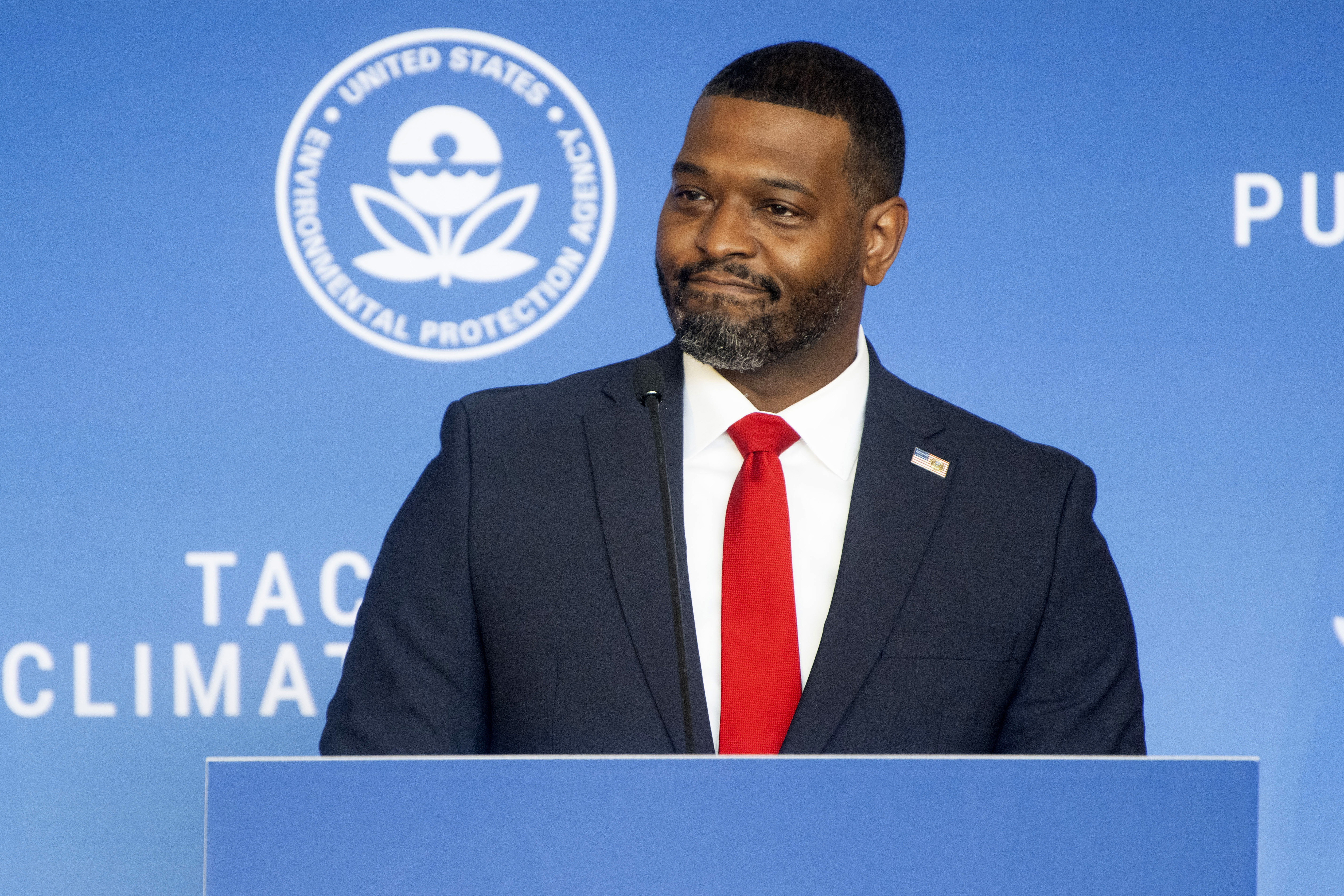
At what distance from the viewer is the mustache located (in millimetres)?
1408

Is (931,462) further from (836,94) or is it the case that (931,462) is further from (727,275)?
(836,94)

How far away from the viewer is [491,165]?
2.34 metres

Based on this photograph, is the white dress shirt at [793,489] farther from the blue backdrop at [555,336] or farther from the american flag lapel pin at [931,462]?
the blue backdrop at [555,336]

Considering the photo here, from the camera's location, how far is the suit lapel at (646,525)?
4.42 feet

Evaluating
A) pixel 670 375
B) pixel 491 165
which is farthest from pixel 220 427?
pixel 670 375

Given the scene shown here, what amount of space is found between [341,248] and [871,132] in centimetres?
112

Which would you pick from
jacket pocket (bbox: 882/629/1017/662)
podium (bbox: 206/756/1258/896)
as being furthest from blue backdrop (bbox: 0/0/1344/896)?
podium (bbox: 206/756/1258/896)

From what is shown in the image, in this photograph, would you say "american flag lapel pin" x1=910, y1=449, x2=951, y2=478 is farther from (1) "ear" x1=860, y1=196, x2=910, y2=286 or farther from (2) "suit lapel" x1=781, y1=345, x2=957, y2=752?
(1) "ear" x1=860, y1=196, x2=910, y2=286

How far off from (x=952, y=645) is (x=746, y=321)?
15.7 inches

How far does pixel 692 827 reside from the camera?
2.72 feet

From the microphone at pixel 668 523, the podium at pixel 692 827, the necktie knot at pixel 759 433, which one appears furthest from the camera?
the necktie knot at pixel 759 433

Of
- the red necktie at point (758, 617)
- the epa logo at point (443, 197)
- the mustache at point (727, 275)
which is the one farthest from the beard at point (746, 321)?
the epa logo at point (443, 197)

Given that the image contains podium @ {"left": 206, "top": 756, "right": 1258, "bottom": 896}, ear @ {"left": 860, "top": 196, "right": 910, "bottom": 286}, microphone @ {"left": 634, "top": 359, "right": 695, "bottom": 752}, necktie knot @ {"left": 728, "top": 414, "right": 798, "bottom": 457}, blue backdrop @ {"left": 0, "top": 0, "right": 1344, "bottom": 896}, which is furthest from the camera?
blue backdrop @ {"left": 0, "top": 0, "right": 1344, "bottom": 896}

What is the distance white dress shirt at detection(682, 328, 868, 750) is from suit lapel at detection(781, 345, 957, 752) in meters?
0.02
